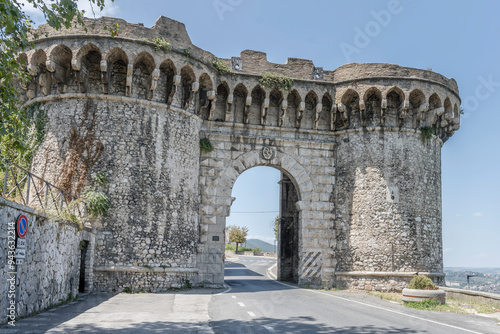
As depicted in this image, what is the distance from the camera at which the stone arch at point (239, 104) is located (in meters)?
21.6

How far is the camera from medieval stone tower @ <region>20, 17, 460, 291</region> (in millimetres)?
17969

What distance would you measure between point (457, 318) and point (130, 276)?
11232mm

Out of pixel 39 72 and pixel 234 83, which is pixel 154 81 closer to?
pixel 234 83

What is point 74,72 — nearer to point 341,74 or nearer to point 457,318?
point 341,74

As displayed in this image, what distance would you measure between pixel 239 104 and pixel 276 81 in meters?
2.04

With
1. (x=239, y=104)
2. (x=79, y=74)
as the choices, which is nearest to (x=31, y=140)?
(x=79, y=74)

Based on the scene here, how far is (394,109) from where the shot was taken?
72.2 feet

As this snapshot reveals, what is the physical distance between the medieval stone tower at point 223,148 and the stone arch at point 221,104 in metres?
0.07

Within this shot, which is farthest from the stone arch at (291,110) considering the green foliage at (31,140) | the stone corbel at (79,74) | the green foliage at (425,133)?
the green foliage at (31,140)

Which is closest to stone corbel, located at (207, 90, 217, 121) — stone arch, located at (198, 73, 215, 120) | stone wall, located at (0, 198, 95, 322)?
stone arch, located at (198, 73, 215, 120)

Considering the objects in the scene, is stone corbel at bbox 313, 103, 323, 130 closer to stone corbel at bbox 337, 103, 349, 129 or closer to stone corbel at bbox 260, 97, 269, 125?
stone corbel at bbox 337, 103, 349, 129

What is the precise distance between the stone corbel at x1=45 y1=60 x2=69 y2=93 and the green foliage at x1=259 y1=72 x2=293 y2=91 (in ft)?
27.1

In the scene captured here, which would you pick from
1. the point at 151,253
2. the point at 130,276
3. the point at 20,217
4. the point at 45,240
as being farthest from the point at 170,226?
the point at 20,217

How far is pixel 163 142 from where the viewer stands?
18906 mm
